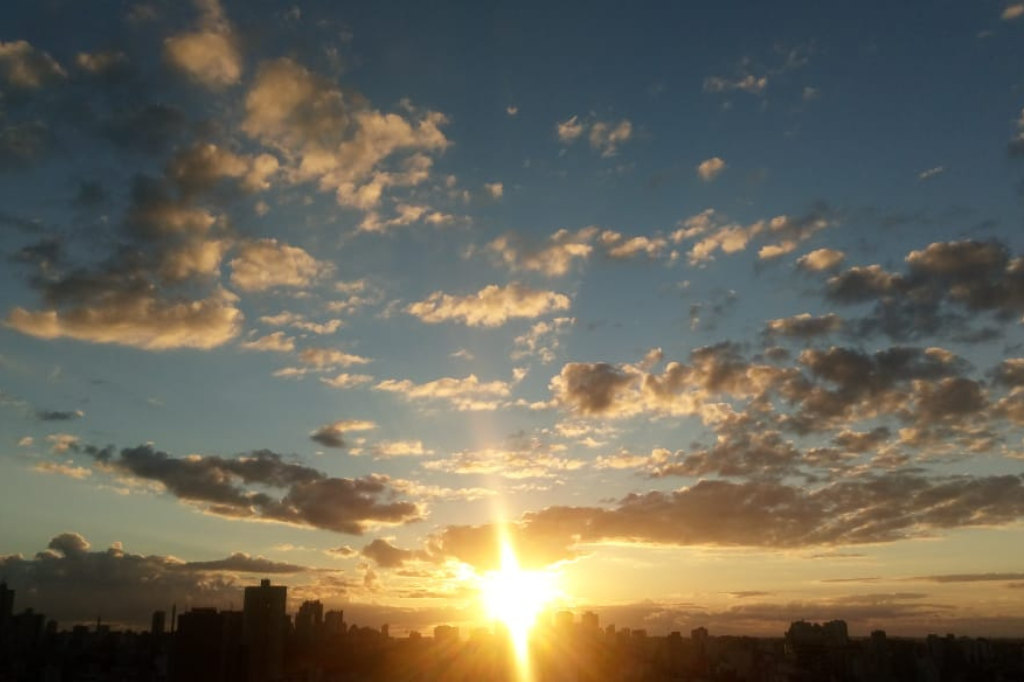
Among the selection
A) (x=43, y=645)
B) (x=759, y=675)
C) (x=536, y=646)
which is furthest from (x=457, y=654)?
(x=43, y=645)

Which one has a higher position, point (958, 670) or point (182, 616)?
point (182, 616)

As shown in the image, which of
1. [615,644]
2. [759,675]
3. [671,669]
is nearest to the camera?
[759,675]

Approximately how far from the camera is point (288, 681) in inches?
4434

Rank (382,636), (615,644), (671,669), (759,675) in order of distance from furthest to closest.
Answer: (382,636), (615,644), (671,669), (759,675)

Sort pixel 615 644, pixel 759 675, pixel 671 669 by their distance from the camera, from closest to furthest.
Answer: pixel 759 675 → pixel 671 669 → pixel 615 644

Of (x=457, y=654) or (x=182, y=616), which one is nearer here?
(x=457, y=654)

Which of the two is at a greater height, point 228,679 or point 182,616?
point 182,616

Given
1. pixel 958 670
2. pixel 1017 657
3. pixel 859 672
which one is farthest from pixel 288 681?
pixel 1017 657

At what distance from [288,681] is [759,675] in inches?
2492

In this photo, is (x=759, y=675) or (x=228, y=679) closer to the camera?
(x=759, y=675)

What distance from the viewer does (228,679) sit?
120625 millimetres

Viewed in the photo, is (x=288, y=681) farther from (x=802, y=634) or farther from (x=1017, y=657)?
(x=1017, y=657)

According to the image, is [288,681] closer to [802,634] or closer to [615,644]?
[615,644]

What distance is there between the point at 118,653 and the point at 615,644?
7947cm
